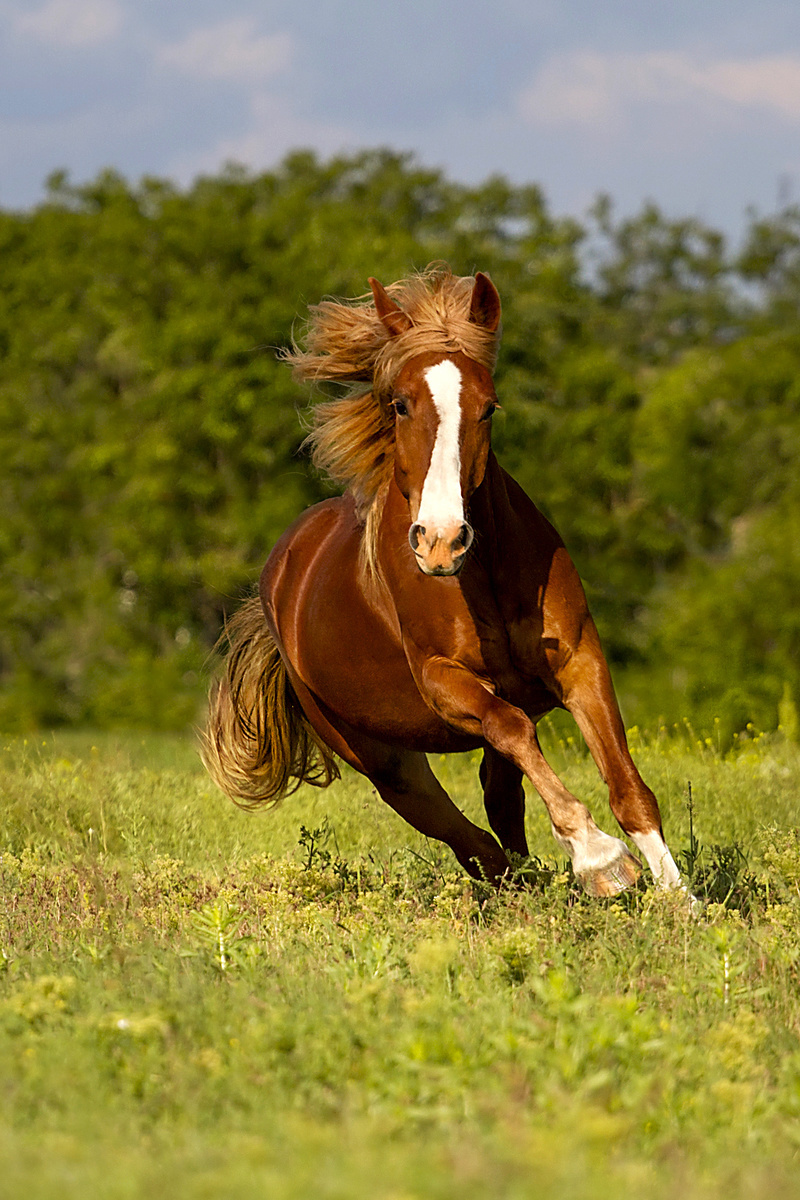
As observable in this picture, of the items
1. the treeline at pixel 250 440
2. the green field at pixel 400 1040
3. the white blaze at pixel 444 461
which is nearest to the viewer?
the green field at pixel 400 1040

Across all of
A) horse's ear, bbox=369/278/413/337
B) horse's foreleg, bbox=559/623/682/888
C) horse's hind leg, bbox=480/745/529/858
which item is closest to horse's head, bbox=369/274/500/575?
horse's ear, bbox=369/278/413/337

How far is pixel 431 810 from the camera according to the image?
6410mm

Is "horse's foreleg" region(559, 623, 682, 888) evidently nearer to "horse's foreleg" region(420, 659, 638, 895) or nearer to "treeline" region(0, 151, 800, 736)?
"horse's foreleg" region(420, 659, 638, 895)

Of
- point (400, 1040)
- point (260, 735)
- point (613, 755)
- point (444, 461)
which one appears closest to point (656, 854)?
point (613, 755)

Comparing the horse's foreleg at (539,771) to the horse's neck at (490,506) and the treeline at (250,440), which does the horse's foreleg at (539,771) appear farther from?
the treeline at (250,440)

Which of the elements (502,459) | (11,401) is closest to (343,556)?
(502,459)

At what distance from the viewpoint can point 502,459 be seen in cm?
3066

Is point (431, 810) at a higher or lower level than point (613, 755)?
lower

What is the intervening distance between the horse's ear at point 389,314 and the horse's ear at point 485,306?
26cm

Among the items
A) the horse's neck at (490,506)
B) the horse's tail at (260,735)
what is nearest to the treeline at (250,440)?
the horse's tail at (260,735)

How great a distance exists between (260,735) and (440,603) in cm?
245

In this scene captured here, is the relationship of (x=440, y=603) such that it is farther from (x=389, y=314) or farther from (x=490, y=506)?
(x=389, y=314)

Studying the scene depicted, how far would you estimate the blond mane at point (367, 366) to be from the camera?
17.8 ft

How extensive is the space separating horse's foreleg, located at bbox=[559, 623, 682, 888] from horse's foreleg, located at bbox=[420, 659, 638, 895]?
208 millimetres
